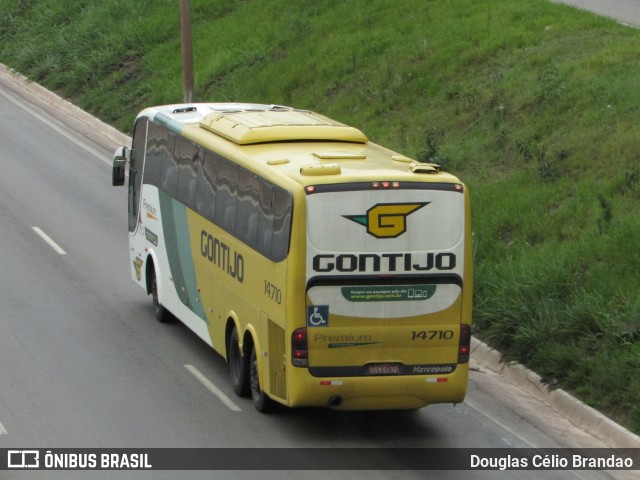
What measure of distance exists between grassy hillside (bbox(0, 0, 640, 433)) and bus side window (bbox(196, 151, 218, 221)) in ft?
13.8

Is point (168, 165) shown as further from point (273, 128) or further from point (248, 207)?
point (248, 207)

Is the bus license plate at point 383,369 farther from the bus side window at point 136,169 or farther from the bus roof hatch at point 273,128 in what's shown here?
the bus side window at point 136,169

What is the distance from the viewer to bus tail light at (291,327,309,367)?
13711 millimetres

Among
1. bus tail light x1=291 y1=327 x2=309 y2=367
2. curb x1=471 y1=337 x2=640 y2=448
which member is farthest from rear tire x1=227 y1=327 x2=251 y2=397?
curb x1=471 y1=337 x2=640 y2=448

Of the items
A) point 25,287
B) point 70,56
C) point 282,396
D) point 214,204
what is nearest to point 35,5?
point 70,56

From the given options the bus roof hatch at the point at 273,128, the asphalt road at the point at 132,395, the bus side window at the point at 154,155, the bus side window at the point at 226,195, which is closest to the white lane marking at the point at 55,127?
the asphalt road at the point at 132,395

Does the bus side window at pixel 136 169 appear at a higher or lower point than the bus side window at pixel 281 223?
lower

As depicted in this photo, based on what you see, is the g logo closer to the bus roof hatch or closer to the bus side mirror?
the bus roof hatch

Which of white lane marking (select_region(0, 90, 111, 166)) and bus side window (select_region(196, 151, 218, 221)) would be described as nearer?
bus side window (select_region(196, 151, 218, 221))

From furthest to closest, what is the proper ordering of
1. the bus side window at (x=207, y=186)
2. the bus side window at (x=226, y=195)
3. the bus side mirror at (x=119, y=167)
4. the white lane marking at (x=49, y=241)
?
1. the white lane marking at (x=49, y=241)
2. the bus side mirror at (x=119, y=167)
3. the bus side window at (x=207, y=186)
4. the bus side window at (x=226, y=195)

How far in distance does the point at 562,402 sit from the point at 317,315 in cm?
373

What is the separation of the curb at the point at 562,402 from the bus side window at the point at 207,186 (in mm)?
4177

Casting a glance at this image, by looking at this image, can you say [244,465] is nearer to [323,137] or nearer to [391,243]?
[391,243]

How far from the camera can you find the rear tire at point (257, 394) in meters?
15.0
